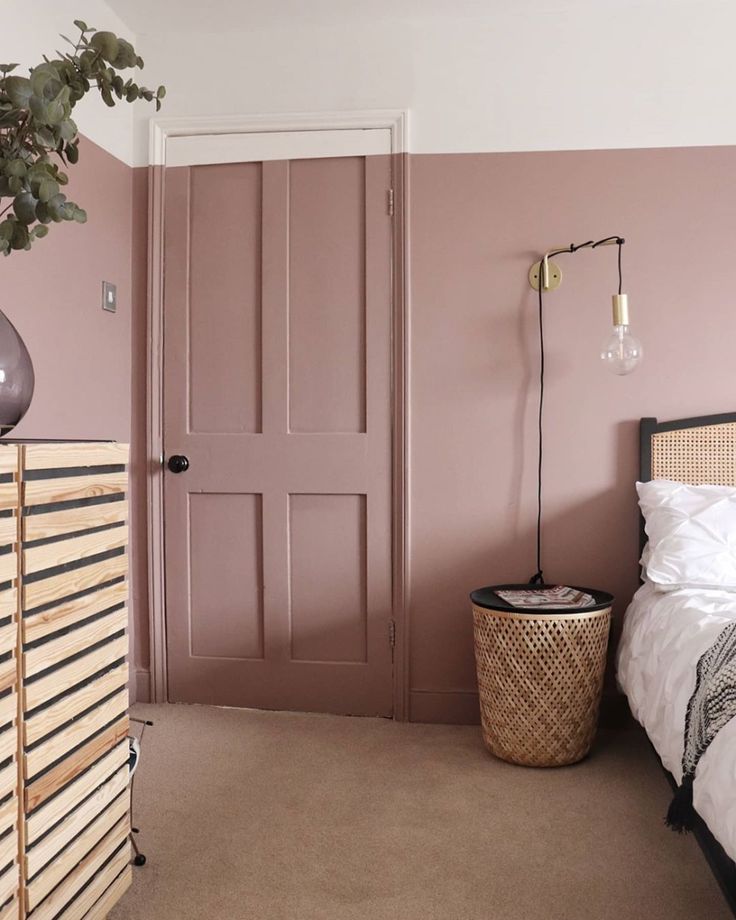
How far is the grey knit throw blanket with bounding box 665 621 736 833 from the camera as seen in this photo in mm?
1631

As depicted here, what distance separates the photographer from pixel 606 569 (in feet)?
9.71

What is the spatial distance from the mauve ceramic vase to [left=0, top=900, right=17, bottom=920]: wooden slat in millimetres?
801

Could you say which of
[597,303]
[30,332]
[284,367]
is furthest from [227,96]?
[597,303]

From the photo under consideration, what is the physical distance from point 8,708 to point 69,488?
394mm

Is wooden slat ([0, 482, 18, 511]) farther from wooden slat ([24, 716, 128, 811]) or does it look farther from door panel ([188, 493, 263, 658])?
door panel ([188, 493, 263, 658])

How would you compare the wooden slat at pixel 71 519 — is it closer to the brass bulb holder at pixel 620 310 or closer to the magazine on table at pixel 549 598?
the magazine on table at pixel 549 598

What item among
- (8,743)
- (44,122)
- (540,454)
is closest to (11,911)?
(8,743)

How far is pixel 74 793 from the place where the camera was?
1558 mm

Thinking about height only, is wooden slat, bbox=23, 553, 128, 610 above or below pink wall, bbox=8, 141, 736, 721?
below

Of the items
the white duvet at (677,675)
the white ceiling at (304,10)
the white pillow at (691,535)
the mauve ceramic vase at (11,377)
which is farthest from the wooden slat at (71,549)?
the white ceiling at (304,10)

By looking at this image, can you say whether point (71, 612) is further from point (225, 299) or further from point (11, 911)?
point (225, 299)

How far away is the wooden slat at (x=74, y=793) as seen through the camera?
1436 millimetres

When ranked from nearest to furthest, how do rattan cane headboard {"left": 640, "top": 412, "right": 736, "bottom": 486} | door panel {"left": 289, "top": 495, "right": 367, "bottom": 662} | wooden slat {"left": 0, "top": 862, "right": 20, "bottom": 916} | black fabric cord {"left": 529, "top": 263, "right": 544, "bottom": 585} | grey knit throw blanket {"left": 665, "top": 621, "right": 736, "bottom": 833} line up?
wooden slat {"left": 0, "top": 862, "right": 20, "bottom": 916}
grey knit throw blanket {"left": 665, "top": 621, "right": 736, "bottom": 833}
rattan cane headboard {"left": 640, "top": 412, "right": 736, "bottom": 486}
black fabric cord {"left": 529, "top": 263, "right": 544, "bottom": 585}
door panel {"left": 289, "top": 495, "right": 367, "bottom": 662}

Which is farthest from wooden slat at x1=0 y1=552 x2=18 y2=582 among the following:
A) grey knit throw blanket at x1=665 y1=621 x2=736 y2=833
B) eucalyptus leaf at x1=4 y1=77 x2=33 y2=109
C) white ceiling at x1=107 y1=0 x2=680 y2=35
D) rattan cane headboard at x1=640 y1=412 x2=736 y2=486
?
white ceiling at x1=107 y1=0 x2=680 y2=35
